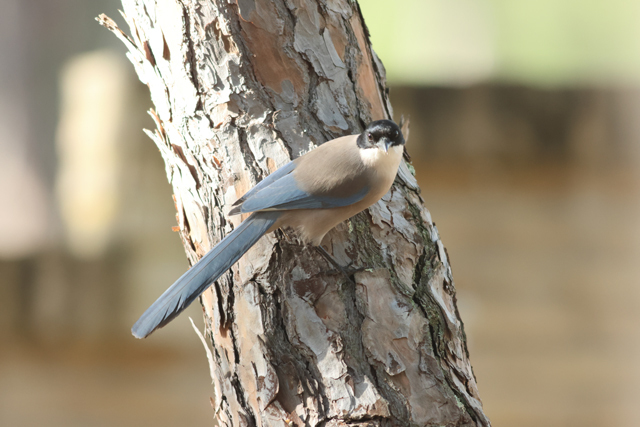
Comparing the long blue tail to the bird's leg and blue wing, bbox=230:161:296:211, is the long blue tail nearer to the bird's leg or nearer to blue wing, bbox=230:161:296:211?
blue wing, bbox=230:161:296:211

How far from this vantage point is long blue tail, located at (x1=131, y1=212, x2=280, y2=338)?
53.6 inches

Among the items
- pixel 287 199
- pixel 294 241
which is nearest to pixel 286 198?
pixel 287 199

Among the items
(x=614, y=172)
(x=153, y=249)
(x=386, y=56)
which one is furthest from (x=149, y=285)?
(x=614, y=172)

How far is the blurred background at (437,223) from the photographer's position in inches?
122

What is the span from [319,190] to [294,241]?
158 millimetres

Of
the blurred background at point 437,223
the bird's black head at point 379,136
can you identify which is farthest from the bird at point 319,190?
the blurred background at point 437,223

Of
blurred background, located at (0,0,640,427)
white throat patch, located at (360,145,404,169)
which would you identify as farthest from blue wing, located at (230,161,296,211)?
blurred background, located at (0,0,640,427)

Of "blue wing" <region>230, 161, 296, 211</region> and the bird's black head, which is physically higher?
the bird's black head

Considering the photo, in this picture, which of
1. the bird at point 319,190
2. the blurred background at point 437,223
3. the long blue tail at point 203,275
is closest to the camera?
the long blue tail at point 203,275

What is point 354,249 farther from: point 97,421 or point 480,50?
point 97,421

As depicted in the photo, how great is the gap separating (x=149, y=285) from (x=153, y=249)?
21cm

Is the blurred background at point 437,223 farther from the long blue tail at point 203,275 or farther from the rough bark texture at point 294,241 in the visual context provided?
the long blue tail at point 203,275

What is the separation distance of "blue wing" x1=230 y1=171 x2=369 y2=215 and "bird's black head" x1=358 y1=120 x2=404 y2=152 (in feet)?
0.41

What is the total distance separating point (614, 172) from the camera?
3168 millimetres
